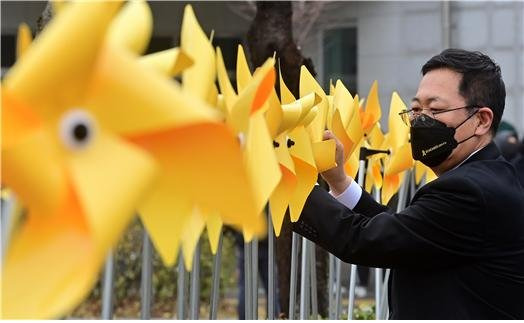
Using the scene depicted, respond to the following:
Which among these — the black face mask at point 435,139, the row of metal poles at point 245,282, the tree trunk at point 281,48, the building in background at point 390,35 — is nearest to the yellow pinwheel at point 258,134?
the row of metal poles at point 245,282

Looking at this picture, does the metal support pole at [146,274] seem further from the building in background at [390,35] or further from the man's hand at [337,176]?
the building in background at [390,35]

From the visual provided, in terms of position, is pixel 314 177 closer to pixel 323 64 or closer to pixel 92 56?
pixel 92 56

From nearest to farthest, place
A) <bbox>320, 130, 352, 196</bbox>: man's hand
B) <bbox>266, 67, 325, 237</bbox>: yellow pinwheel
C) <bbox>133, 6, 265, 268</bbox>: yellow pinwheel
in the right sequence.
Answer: <bbox>133, 6, 265, 268</bbox>: yellow pinwheel
<bbox>266, 67, 325, 237</bbox>: yellow pinwheel
<bbox>320, 130, 352, 196</bbox>: man's hand

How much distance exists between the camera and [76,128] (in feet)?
4.91

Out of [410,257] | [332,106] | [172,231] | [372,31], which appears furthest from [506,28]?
[172,231]

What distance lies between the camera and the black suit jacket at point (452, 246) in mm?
2457

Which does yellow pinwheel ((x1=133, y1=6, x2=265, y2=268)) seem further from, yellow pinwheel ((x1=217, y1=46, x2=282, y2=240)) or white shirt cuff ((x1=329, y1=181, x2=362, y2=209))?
white shirt cuff ((x1=329, y1=181, x2=362, y2=209))

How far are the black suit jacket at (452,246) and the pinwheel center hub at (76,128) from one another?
3.70 ft

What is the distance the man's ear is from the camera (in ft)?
8.81

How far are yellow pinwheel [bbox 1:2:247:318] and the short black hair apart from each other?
4.22ft

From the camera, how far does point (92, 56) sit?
57.1 inches

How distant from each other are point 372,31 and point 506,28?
1402 millimetres

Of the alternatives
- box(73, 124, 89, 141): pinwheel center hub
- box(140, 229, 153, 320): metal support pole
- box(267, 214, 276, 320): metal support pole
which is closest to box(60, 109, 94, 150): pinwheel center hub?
box(73, 124, 89, 141): pinwheel center hub

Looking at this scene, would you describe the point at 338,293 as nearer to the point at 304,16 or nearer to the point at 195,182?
the point at 195,182
